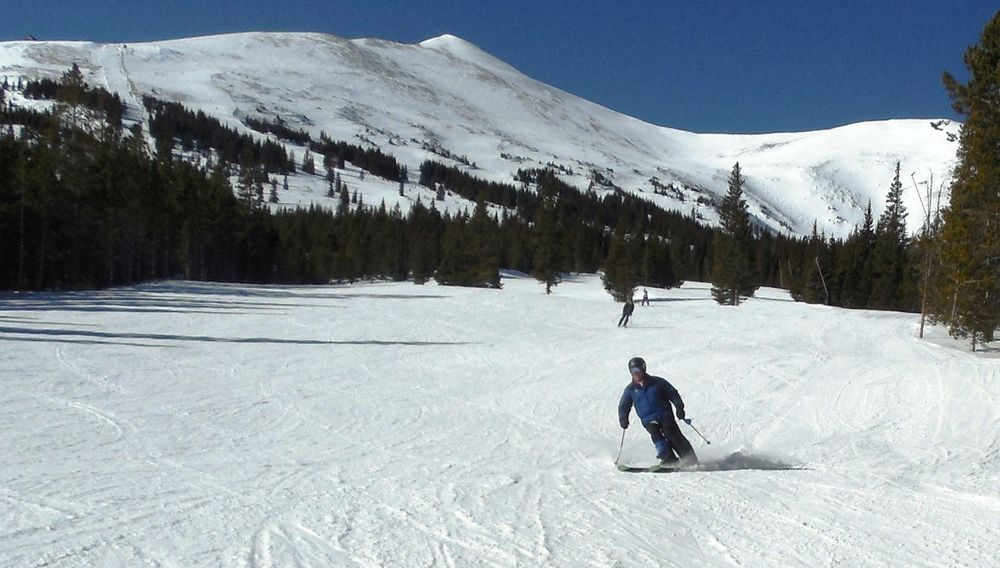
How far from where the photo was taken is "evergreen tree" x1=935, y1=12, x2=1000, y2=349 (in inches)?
873

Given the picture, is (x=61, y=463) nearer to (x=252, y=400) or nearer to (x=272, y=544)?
(x=272, y=544)

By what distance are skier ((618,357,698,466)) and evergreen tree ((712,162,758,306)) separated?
48.4 metres

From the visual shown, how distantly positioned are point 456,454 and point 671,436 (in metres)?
Result: 3.02

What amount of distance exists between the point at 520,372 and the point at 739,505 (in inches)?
502

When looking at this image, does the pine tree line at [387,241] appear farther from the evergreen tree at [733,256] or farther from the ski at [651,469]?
the ski at [651,469]

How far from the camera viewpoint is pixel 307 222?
108 metres

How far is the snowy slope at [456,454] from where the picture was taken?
5.96 metres

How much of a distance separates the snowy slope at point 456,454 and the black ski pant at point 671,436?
0.83 meters

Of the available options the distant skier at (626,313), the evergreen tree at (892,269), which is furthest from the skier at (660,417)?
the evergreen tree at (892,269)

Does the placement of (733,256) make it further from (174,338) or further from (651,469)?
(651,469)

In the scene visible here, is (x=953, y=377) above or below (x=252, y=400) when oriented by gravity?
above

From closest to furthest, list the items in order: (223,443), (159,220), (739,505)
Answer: (739,505) < (223,443) < (159,220)

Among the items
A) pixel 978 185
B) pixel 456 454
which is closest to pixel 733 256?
pixel 978 185

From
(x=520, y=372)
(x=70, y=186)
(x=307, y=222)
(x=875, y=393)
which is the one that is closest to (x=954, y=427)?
(x=875, y=393)
